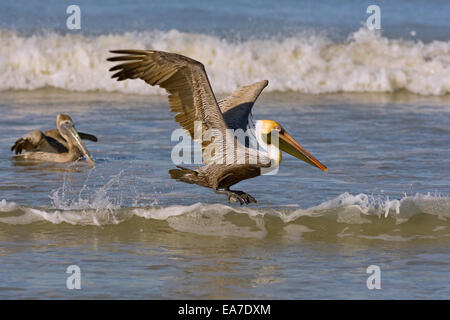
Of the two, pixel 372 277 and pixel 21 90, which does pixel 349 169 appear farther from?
pixel 21 90

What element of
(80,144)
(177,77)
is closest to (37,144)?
(80,144)

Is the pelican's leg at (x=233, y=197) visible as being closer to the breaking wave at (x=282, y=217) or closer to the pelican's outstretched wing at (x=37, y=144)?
the breaking wave at (x=282, y=217)

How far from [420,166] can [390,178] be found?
660 millimetres

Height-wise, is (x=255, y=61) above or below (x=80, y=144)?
above

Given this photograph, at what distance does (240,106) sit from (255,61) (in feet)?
28.2

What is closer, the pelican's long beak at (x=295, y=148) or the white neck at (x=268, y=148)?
the white neck at (x=268, y=148)

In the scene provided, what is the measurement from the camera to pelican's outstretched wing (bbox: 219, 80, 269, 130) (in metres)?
8.28

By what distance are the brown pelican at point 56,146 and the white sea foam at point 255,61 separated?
4.50m

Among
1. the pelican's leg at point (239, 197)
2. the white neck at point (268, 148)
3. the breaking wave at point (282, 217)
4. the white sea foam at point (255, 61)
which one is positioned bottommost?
the breaking wave at point (282, 217)

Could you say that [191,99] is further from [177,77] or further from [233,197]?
[233,197]

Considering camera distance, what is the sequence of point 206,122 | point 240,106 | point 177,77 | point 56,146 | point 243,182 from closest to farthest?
1. point 177,77
2. point 206,122
3. point 240,106
4. point 243,182
5. point 56,146

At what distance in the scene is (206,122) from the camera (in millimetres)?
7594

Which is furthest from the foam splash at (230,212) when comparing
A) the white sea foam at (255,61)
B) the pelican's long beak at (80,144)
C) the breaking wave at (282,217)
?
the white sea foam at (255,61)

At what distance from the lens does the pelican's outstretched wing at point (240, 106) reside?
8281 millimetres
